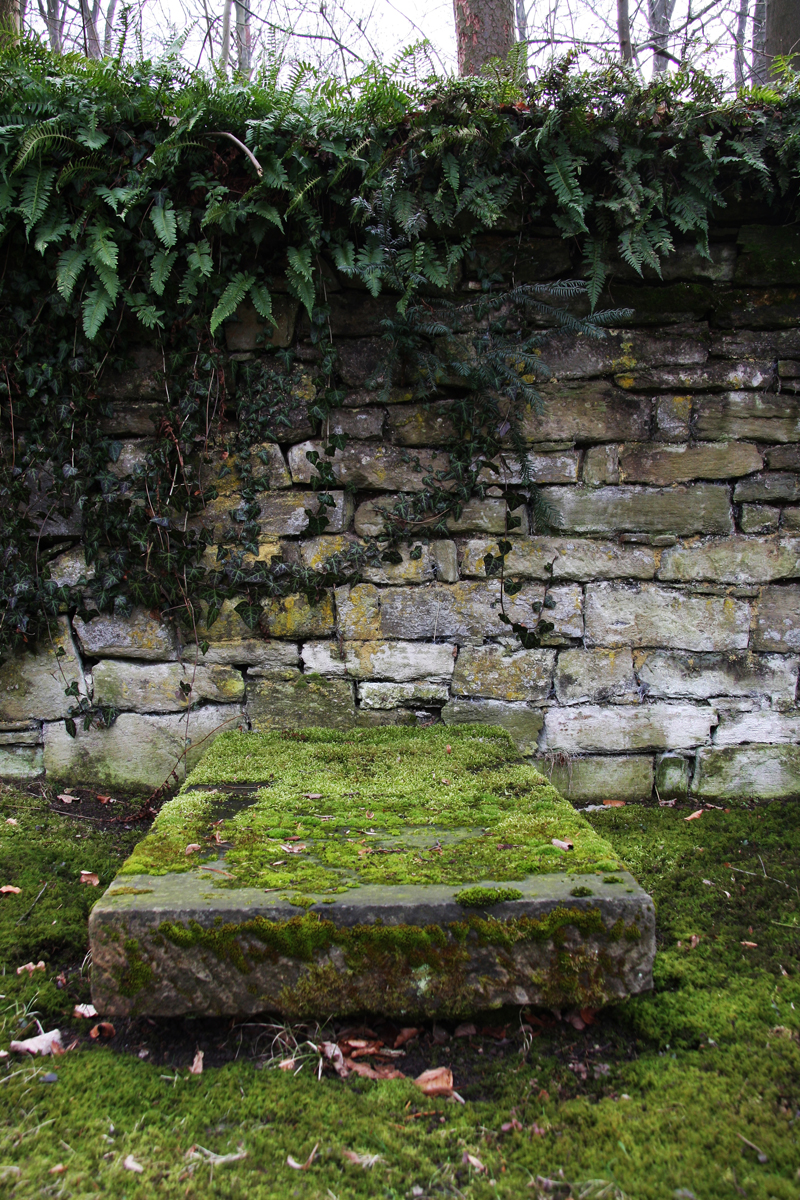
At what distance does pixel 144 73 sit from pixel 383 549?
2.26 m

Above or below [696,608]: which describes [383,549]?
above

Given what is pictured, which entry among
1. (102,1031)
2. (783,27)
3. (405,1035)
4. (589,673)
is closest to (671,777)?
(589,673)

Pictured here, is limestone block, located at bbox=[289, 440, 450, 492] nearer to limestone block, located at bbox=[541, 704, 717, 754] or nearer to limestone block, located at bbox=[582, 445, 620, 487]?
limestone block, located at bbox=[582, 445, 620, 487]

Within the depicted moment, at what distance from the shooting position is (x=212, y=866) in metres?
1.93

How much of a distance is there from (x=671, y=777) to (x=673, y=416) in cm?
180

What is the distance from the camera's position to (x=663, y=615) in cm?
331

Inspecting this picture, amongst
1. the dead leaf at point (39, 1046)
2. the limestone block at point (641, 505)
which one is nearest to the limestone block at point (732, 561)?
the limestone block at point (641, 505)

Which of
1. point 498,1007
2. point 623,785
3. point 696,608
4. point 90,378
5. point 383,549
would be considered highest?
point 90,378

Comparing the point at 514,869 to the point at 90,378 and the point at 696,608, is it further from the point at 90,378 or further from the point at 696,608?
the point at 90,378

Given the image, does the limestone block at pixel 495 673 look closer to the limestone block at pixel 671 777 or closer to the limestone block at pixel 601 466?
the limestone block at pixel 671 777

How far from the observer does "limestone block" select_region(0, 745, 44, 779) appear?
330 cm

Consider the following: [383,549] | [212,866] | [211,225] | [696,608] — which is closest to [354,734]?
[383,549]

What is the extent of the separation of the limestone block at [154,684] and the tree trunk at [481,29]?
454cm

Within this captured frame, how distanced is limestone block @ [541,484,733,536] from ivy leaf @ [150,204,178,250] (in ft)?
6.58
